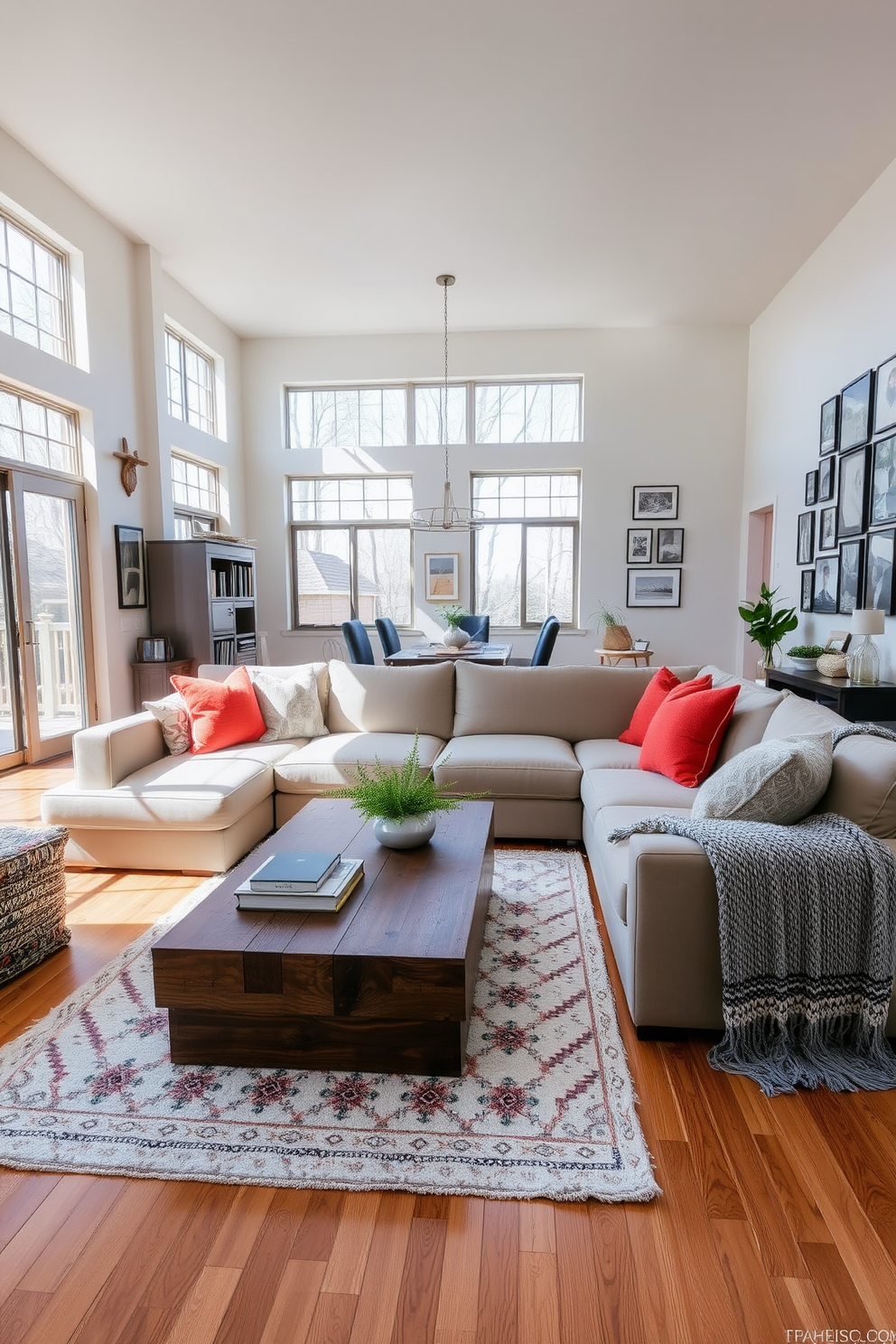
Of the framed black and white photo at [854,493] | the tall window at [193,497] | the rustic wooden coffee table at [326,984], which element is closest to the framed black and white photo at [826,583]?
the framed black and white photo at [854,493]

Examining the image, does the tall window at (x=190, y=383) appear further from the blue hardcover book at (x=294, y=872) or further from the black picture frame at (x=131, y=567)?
the blue hardcover book at (x=294, y=872)

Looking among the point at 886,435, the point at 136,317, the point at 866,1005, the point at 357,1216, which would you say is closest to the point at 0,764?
the point at 136,317

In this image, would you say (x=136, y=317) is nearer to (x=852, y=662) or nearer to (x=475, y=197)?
(x=475, y=197)

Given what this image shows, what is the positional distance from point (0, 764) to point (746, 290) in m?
7.22

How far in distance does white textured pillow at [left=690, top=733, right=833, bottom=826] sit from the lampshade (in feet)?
8.34

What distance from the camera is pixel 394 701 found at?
3982mm

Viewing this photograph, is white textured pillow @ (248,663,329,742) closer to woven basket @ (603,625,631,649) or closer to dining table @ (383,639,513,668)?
dining table @ (383,639,513,668)

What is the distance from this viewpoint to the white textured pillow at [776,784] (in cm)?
202

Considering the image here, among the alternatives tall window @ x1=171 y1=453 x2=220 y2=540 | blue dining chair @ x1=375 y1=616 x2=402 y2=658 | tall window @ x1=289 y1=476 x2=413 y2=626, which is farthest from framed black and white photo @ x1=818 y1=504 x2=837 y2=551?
tall window @ x1=171 y1=453 x2=220 y2=540

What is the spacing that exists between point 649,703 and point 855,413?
2993mm

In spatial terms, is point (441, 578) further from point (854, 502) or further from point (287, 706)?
point (287, 706)

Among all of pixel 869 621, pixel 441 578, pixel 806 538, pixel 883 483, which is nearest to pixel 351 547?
pixel 441 578

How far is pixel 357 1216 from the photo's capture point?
4.67 feet

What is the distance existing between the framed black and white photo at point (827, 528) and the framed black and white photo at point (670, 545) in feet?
7.01
